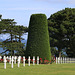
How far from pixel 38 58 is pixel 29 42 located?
2.85m

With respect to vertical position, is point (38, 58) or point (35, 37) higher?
point (35, 37)

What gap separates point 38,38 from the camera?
35500 millimetres

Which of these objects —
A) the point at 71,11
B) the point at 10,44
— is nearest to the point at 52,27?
the point at 71,11

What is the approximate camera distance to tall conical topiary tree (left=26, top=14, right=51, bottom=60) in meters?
35.3

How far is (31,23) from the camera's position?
3625 cm

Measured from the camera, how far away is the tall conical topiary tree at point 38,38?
35.3 metres

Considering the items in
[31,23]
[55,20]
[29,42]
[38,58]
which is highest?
[55,20]

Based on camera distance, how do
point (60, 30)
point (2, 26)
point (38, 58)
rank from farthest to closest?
1. point (60, 30)
2. point (2, 26)
3. point (38, 58)

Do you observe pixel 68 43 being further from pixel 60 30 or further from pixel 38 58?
pixel 38 58

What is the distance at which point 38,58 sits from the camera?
3444 centimetres

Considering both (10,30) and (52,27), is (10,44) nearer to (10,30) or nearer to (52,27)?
(10,30)

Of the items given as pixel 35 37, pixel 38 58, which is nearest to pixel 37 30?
pixel 35 37

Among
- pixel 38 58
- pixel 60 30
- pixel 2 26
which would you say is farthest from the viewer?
pixel 60 30

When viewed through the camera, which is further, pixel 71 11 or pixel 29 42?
pixel 71 11
